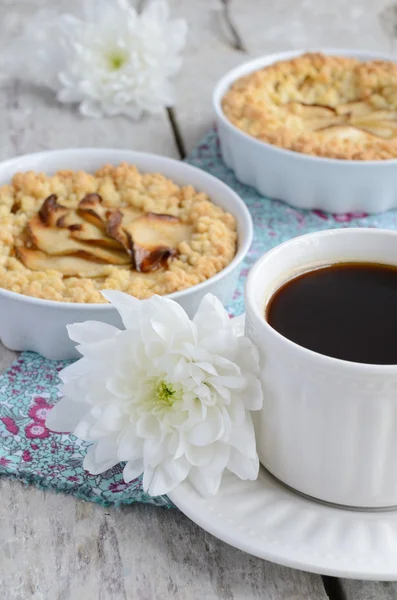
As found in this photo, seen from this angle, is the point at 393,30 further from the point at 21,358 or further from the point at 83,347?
the point at 83,347

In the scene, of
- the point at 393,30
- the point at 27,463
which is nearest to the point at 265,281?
the point at 27,463

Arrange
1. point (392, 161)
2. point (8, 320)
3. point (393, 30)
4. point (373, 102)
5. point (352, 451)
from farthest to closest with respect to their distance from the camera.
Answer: point (393, 30)
point (373, 102)
point (392, 161)
point (8, 320)
point (352, 451)

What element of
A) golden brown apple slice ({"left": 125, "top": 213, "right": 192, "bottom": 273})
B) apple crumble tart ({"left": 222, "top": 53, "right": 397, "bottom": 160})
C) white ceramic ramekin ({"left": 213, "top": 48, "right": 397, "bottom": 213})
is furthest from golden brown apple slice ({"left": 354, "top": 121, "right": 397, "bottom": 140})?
golden brown apple slice ({"left": 125, "top": 213, "right": 192, "bottom": 273})

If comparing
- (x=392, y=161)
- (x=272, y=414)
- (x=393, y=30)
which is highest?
(x=272, y=414)

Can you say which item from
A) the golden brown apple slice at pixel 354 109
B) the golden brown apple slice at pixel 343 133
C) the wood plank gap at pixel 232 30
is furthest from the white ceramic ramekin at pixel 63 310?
the wood plank gap at pixel 232 30

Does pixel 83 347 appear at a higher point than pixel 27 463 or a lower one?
higher
